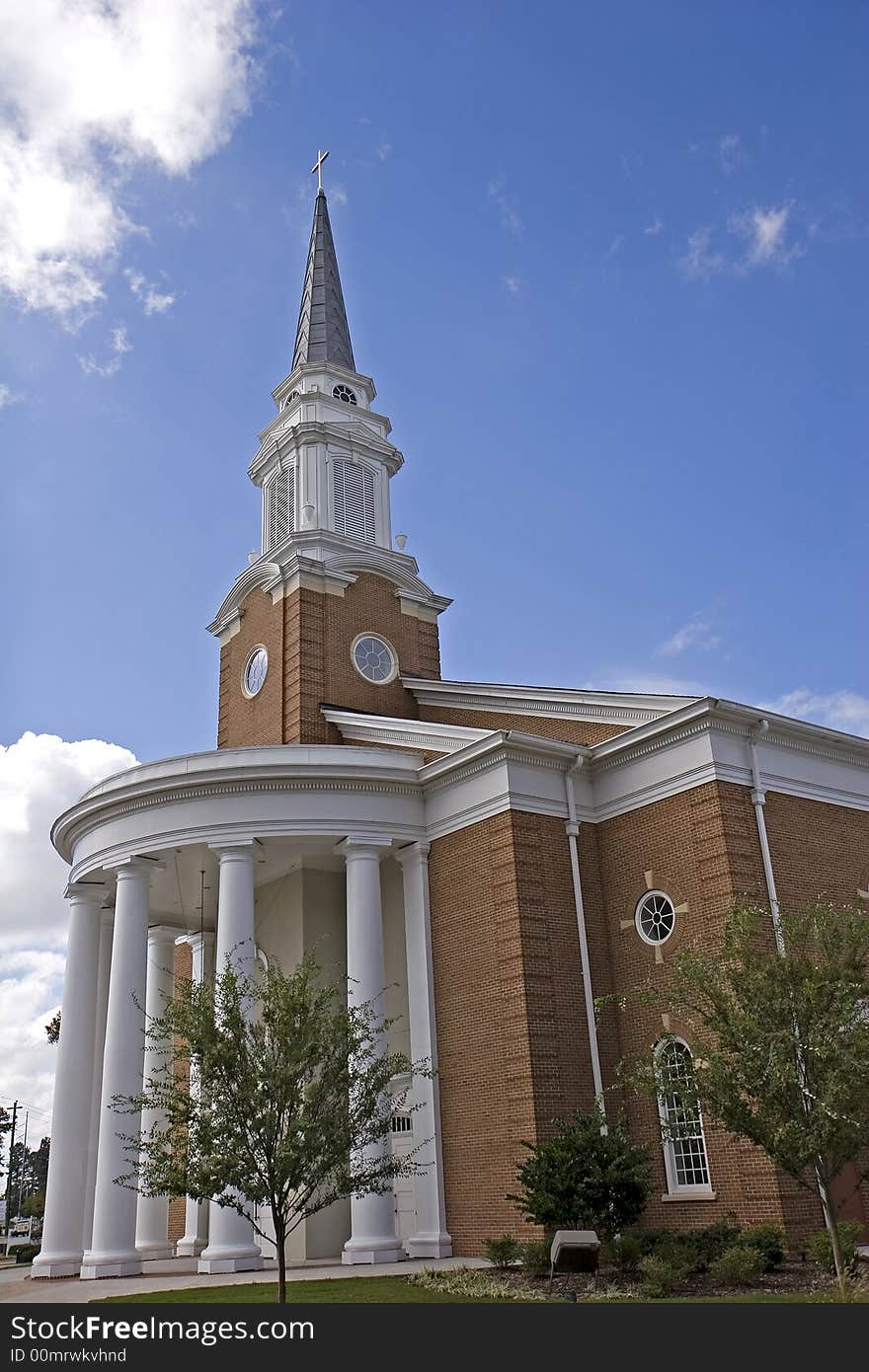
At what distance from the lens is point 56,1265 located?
24.1 m

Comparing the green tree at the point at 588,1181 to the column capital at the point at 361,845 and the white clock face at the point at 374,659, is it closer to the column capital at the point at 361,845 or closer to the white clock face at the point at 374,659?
the column capital at the point at 361,845

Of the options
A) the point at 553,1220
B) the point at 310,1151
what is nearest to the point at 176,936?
the point at 553,1220

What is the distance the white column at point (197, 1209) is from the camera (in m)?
28.8

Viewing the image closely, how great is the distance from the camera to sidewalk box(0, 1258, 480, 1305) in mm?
19312

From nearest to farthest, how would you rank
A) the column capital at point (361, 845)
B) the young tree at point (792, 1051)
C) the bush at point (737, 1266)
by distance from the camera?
the young tree at point (792, 1051) → the bush at point (737, 1266) → the column capital at point (361, 845)

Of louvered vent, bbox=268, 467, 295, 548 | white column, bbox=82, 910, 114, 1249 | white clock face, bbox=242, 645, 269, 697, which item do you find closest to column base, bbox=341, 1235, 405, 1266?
white column, bbox=82, 910, 114, 1249

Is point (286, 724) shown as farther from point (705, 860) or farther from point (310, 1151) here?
point (310, 1151)

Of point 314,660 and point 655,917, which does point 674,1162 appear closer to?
point 655,917

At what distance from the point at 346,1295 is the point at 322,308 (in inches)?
1251

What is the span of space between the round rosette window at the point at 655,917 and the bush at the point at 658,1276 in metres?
6.84

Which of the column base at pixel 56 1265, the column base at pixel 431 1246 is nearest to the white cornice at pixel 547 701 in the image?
the column base at pixel 431 1246

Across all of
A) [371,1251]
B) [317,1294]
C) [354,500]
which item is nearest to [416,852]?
[371,1251]
